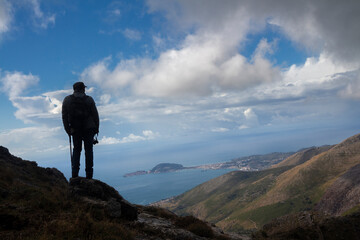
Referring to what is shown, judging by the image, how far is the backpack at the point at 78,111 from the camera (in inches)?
461

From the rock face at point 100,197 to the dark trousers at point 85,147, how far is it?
110 cm

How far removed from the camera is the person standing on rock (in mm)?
11758

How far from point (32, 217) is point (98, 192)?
3.23 meters

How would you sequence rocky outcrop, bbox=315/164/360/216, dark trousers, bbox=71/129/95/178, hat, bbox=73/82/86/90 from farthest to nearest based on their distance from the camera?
rocky outcrop, bbox=315/164/360/216 → hat, bbox=73/82/86/90 → dark trousers, bbox=71/129/95/178

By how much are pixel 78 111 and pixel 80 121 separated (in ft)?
1.86

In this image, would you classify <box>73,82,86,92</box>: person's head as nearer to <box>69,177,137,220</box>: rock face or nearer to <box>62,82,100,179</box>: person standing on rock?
<box>62,82,100,179</box>: person standing on rock

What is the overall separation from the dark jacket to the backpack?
115mm

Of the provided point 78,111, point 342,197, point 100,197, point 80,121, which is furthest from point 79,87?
point 342,197

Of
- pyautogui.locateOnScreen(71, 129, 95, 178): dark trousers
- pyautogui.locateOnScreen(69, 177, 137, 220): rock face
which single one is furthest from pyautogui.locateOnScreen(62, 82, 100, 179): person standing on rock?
pyautogui.locateOnScreen(69, 177, 137, 220): rock face

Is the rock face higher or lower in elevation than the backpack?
lower

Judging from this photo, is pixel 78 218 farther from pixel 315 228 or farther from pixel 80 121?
pixel 315 228

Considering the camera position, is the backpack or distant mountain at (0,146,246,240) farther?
the backpack

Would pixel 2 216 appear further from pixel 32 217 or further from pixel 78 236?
pixel 78 236

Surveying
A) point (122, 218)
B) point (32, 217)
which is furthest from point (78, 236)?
point (122, 218)
